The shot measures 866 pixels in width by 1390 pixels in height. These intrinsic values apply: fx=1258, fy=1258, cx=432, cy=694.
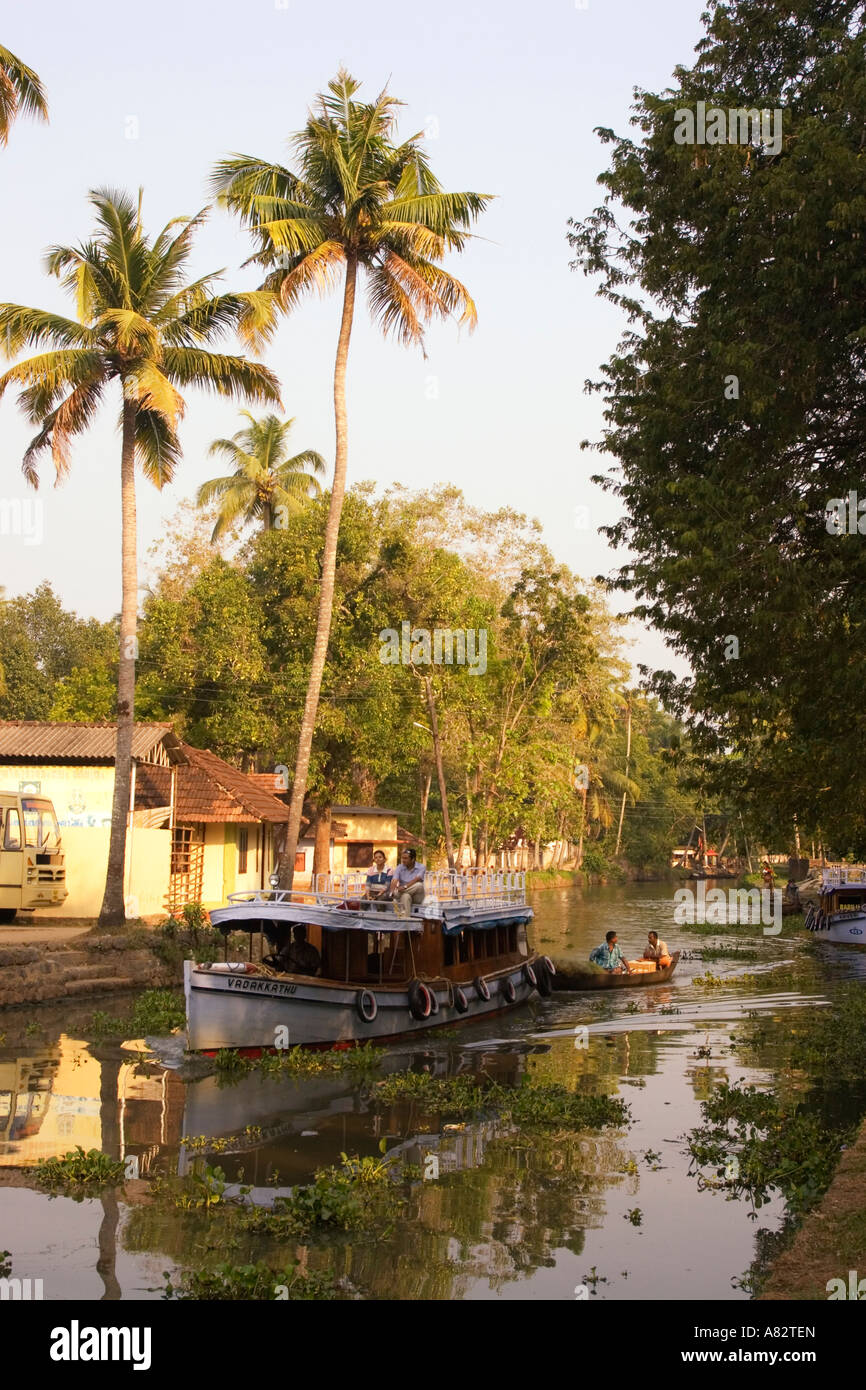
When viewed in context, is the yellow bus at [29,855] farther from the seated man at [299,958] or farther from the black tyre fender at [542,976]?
the black tyre fender at [542,976]

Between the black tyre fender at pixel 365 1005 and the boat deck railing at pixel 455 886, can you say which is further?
the boat deck railing at pixel 455 886

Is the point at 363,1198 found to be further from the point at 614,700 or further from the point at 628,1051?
the point at 614,700

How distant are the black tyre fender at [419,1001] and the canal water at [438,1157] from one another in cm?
59

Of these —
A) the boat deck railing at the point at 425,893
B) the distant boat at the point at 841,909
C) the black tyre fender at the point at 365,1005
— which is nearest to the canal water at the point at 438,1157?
the black tyre fender at the point at 365,1005

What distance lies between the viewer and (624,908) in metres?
57.2

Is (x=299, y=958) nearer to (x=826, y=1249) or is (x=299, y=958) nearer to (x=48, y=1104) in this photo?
(x=48, y=1104)

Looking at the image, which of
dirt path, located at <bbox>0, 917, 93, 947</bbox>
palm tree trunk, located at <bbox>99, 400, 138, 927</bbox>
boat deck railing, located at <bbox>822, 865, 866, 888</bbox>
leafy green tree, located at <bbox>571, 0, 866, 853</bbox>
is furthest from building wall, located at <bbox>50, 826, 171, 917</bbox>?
boat deck railing, located at <bbox>822, 865, 866, 888</bbox>

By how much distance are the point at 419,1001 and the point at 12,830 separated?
35.2 ft

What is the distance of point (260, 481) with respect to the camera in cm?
4862

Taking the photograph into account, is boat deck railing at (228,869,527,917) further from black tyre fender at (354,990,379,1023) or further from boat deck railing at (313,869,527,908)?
black tyre fender at (354,990,379,1023)

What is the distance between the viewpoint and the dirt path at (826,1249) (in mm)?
7715

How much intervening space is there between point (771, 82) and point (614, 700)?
48.2 meters

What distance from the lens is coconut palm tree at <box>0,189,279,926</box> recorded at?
24766 mm

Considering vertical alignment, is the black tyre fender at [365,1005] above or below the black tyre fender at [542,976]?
above
